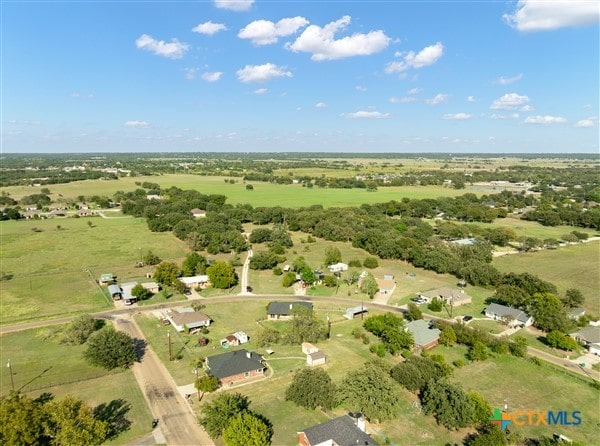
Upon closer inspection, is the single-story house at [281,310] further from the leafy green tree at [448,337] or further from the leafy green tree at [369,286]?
the leafy green tree at [448,337]

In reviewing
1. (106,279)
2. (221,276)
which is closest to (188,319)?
(221,276)

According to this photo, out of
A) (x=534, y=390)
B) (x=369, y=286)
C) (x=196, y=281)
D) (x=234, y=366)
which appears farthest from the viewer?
(x=196, y=281)

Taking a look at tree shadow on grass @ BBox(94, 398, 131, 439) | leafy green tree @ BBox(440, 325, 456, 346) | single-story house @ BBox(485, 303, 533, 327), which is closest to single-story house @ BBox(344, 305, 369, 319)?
leafy green tree @ BBox(440, 325, 456, 346)

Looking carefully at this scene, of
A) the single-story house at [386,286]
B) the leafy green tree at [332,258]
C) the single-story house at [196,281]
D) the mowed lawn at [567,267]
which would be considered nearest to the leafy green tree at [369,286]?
the single-story house at [386,286]

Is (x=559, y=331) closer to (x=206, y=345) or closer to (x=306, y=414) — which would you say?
(x=306, y=414)

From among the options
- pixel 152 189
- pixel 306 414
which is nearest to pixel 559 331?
pixel 306 414

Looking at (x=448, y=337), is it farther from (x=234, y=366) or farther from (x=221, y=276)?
(x=221, y=276)
